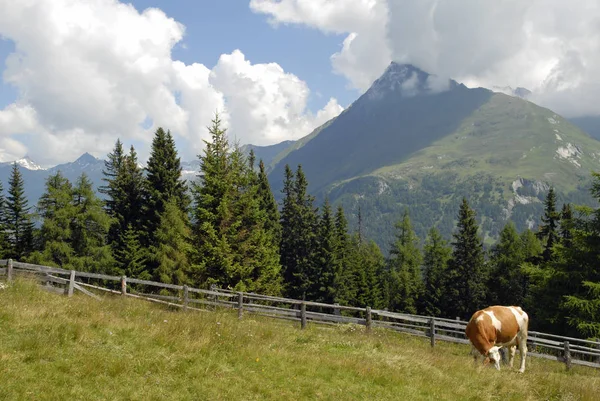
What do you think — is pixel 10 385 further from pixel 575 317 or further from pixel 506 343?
pixel 575 317

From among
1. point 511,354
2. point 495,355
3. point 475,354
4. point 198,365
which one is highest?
point 198,365

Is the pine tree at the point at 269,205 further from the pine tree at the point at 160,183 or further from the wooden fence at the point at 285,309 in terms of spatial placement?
the wooden fence at the point at 285,309

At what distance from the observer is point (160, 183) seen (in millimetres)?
40969

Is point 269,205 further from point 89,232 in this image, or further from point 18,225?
point 18,225

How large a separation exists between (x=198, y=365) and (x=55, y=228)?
115 feet

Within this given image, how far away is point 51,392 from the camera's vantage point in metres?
7.41

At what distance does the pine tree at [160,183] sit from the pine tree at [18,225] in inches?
544

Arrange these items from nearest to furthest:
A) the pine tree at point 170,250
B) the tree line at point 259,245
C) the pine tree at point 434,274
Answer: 1. the tree line at point 259,245
2. the pine tree at point 170,250
3. the pine tree at point 434,274

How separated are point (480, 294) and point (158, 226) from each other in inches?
1484

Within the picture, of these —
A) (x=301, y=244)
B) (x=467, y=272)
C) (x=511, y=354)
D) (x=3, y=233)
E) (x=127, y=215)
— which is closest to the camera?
(x=511, y=354)

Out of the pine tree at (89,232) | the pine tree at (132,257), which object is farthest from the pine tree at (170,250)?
the pine tree at (89,232)

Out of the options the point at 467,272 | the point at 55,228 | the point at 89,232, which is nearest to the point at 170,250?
the point at 89,232

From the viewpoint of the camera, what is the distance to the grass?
8.11 meters

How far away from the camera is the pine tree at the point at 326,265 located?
49.3 metres
